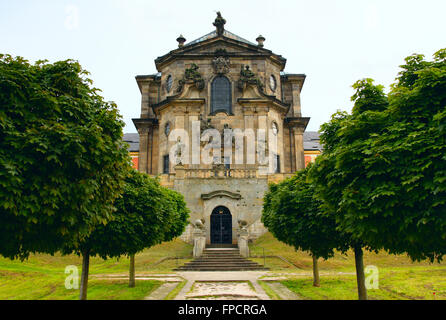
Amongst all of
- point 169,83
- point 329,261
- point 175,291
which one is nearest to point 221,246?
point 329,261

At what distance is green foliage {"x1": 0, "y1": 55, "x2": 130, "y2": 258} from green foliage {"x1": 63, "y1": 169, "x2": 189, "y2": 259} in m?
3.26

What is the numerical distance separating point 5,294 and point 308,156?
4645 centimetres

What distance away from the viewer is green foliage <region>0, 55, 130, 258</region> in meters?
7.32

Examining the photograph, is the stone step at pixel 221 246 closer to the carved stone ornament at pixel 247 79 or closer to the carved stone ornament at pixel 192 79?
the carved stone ornament at pixel 247 79

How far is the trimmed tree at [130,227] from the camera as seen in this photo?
12.5 metres

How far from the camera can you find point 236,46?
138ft

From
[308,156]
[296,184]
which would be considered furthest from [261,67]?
[296,184]

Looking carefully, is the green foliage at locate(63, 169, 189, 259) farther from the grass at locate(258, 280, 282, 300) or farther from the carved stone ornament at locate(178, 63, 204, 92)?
the carved stone ornament at locate(178, 63, 204, 92)

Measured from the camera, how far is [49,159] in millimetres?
7434

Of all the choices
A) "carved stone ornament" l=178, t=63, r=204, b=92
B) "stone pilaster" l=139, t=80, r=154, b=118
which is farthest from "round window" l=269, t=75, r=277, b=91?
"stone pilaster" l=139, t=80, r=154, b=118

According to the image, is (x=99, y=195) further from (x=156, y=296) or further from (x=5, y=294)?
(x=5, y=294)

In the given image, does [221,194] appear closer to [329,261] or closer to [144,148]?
[329,261]

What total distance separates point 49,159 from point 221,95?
33.7m

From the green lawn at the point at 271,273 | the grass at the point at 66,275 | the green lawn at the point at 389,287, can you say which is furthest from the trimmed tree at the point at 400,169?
the grass at the point at 66,275
